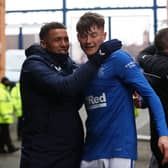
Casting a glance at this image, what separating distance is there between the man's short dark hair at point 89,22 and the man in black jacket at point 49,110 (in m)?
0.13

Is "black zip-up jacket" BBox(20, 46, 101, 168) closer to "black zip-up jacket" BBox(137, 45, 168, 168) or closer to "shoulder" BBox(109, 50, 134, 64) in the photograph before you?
"shoulder" BBox(109, 50, 134, 64)

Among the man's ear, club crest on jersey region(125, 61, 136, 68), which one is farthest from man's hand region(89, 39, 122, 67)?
the man's ear

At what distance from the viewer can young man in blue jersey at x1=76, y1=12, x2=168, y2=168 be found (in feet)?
8.09

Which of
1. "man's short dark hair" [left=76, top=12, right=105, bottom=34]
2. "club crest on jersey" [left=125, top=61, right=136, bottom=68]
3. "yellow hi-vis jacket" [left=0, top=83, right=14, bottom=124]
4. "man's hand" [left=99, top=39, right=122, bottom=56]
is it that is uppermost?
"man's short dark hair" [left=76, top=12, right=105, bottom=34]

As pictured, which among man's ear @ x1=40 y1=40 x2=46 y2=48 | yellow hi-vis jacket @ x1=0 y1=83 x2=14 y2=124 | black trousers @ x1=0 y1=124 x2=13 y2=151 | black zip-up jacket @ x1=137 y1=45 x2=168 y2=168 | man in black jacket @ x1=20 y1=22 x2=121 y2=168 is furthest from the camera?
black trousers @ x1=0 y1=124 x2=13 y2=151

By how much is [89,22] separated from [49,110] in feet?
1.82

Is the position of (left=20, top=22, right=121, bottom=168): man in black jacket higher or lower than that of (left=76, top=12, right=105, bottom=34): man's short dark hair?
lower

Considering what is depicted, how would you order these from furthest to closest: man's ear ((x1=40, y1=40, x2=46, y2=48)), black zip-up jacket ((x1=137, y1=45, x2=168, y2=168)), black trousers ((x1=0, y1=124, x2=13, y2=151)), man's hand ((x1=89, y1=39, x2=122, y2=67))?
black trousers ((x1=0, y1=124, x2=13, y2=151)) < black zip-up jacket ((x1=137, y1=45, x2=168, y2=168)) < man's ear ((x1=40, y1=40, x2=46, y2=48)) < man's hand ((x1=89, y1=39, x2=122, y2=67))

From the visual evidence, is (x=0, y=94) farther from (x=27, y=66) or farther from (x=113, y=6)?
(x=113, y=6)

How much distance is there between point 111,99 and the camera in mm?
2490

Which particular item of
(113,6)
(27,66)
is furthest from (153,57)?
(113,6)

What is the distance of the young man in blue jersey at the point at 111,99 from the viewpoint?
8.09 feet

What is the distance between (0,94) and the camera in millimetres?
8461

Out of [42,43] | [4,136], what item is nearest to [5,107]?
[4,136]
